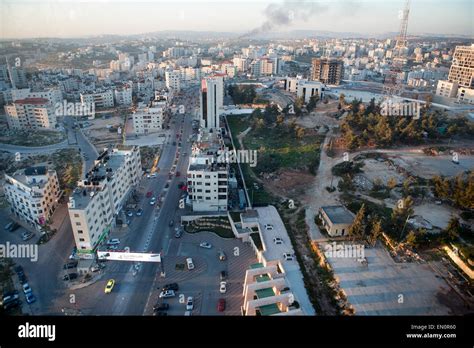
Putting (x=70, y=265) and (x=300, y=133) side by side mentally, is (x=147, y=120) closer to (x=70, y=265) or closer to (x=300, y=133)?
(x=300, y=133)

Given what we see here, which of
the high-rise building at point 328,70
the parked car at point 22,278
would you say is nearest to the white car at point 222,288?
the parked car at point 22,278

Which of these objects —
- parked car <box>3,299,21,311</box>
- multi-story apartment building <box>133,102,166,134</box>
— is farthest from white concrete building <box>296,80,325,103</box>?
parked car <box>3,299,21,311</box>

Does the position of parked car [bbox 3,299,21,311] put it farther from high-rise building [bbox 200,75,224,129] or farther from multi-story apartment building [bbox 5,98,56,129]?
multi-story apartment building [bbox 5,98,56,129]

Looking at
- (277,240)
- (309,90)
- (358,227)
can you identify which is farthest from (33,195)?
(309,90)

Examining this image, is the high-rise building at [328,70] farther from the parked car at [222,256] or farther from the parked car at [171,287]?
the parked car at [171,287]

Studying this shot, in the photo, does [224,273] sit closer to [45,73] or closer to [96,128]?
[96,128]

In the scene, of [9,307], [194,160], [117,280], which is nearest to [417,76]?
[194,160]
